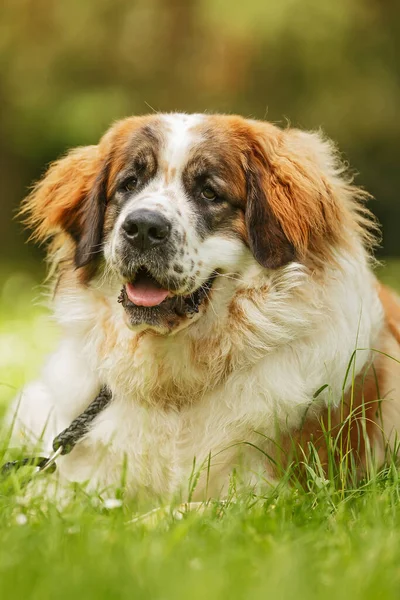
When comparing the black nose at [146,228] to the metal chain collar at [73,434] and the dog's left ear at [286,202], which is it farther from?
the metal chain collar at [73,434]

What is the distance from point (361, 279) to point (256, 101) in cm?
1075

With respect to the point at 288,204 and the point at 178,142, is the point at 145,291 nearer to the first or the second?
the point at 178,142

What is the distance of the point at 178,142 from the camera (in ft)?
12.4

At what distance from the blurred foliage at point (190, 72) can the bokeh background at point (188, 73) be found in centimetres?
2

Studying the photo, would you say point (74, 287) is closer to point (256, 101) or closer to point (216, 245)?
point (216, 245)

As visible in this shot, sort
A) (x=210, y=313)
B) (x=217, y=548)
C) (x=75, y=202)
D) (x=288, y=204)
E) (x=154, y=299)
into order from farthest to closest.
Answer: (x=75, y=202), (x=288, y=204), (x=210, y=313), (x=154, y=299), (x=217, y=548)

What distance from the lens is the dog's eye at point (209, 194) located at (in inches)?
149

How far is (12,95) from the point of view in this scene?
14641 millimetres

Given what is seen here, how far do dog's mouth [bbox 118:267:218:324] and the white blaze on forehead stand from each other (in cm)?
49

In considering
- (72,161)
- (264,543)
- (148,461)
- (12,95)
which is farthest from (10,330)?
(12,95)

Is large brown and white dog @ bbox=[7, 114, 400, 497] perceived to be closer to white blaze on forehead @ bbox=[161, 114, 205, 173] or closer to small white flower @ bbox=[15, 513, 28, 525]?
white blaze on forehead @ bbox=[161, 114, 205, 173]

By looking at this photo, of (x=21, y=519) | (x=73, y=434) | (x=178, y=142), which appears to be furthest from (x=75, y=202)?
(x=21, y=519)

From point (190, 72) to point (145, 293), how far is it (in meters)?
11.6

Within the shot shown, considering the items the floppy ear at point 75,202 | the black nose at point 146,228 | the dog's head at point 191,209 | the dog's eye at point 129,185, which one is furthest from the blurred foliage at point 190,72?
the black nose at point 146,228
